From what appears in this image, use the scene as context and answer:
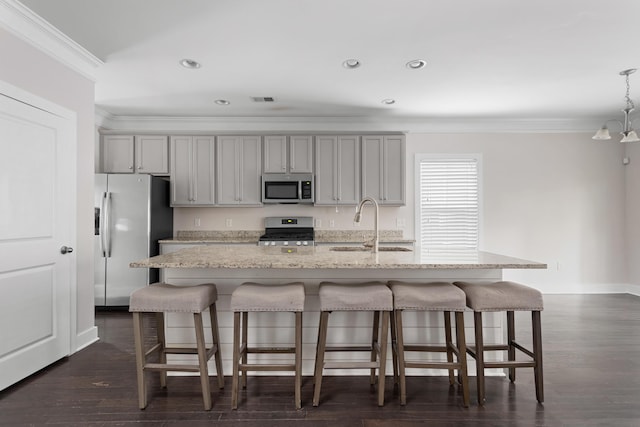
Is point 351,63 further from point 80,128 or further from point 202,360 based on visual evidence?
point 202,360

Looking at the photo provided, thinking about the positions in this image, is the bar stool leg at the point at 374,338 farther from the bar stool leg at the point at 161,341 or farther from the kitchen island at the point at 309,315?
the bar stool leg at the point at 161,341

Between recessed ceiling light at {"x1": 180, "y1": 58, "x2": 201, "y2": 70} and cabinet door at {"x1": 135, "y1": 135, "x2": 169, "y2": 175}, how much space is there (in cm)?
175

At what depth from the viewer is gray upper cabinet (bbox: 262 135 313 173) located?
482 cm

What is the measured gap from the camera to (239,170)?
4.84 metres

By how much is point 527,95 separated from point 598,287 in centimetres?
313

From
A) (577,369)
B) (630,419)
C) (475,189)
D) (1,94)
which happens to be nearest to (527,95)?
(475,189)

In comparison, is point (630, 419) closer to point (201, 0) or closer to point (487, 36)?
point (487, 36)

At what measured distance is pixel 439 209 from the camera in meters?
5.23

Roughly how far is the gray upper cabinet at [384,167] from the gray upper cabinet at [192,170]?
212cm

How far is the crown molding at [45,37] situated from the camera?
232 centimetres

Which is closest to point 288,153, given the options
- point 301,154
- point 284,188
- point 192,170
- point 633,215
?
point 301,154

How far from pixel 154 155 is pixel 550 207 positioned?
18.7 feet

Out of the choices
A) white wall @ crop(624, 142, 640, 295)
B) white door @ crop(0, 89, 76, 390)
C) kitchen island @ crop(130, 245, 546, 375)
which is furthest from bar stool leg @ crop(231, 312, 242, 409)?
white wall @ crop(624, 142, 640, 295)

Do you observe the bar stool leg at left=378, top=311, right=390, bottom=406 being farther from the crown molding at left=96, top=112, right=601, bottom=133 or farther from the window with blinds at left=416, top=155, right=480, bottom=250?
the crown molding at left=96, top=112, right=601, bottom=133
